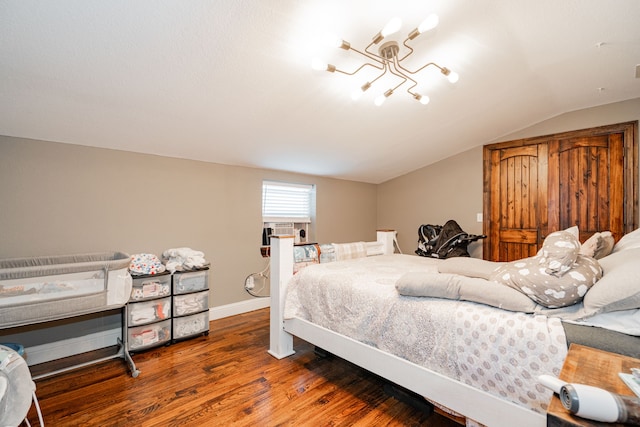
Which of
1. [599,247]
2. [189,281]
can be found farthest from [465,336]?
[189,281]

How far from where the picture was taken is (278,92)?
2.19 meters

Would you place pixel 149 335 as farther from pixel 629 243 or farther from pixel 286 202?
pixel 629 243

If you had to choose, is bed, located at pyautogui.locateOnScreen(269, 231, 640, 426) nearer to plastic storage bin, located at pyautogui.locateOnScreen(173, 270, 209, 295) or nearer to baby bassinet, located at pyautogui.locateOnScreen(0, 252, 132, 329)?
plastic storage bin, located at pyautogui.locateOnScreen(173, 270, 209, 295)

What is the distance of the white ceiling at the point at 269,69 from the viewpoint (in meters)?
1.49

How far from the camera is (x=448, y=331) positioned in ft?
4.62

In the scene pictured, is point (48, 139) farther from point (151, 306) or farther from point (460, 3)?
point (460, 3)

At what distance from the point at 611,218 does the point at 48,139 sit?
523 cm

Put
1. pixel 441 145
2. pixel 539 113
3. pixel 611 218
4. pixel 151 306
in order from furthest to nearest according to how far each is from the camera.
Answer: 1. pixel 441 145
2. pixel 539 113
3. pixel 611 218
4. pixel 151 306

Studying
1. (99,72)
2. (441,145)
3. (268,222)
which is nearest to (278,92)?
(99,72)

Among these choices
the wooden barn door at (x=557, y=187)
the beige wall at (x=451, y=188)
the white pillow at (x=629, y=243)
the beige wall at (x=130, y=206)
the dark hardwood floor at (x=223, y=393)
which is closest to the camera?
the white pillow at (x=629, y=243)

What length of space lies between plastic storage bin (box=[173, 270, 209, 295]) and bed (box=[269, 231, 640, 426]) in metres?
1.27

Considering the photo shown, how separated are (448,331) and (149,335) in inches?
95.8

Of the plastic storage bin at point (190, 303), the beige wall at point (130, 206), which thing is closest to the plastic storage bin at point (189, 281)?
the plastic storage bin at point (190, 303)

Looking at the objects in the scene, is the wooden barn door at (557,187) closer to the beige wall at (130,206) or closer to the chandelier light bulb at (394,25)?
the beige wall at (130,206)
